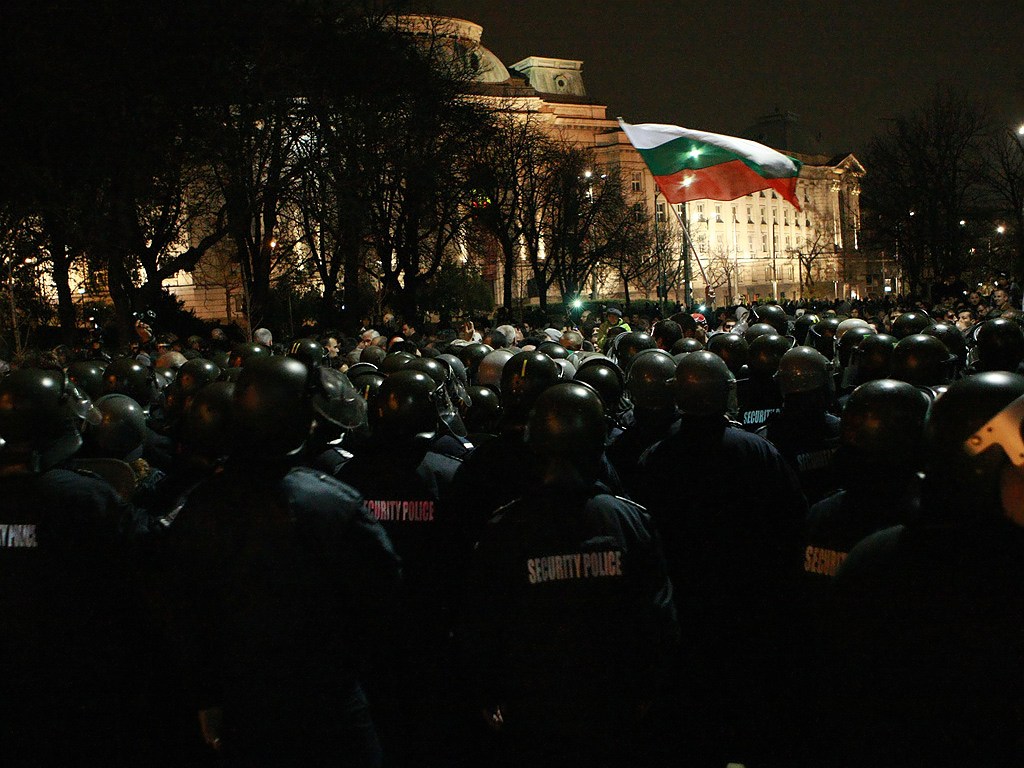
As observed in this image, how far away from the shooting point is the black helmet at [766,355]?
7422 mm

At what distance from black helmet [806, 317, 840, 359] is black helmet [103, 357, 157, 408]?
668 cm

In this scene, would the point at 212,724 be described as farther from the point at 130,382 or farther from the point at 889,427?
the point at 130,382

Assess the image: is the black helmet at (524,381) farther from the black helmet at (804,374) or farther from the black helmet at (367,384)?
the black helmet at (804,374)

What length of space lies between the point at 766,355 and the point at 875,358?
834 millimetres

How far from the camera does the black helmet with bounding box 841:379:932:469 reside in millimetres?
3762

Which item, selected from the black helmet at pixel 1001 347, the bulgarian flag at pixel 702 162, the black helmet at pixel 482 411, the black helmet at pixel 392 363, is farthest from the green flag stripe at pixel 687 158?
the black helmet at pixel 482 411

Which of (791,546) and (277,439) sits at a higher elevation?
(277,439)

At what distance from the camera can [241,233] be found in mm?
25984

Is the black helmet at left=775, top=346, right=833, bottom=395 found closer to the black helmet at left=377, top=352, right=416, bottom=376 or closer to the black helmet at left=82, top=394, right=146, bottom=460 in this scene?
the black helmet at left=377, top=352, right=416, bottom=376

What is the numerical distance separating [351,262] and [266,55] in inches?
316

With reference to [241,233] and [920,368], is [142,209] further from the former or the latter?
[920,368]

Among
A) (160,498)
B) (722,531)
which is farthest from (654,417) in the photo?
(160,498)

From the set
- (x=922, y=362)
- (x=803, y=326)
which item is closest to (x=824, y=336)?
(x=803, y=326)

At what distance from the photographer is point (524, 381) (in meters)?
5.46
